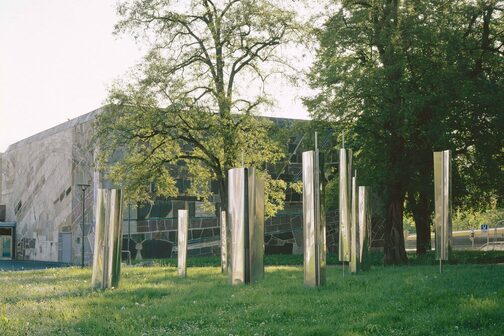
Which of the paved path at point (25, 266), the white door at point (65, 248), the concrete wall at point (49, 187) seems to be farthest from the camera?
the white door at point (65, 248)

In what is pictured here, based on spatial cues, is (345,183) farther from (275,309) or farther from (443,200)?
(275,309)

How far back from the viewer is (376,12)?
2806cm

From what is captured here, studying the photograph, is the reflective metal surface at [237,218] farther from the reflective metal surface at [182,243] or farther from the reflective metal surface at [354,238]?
the reflective metal surface at [182,243]

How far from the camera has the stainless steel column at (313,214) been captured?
1381cm

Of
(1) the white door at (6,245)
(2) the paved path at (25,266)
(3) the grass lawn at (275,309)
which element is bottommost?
(2) the paved path at (25,266)

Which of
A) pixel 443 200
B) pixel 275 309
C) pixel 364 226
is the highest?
pixel 443 200

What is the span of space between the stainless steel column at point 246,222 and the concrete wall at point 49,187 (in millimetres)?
30689

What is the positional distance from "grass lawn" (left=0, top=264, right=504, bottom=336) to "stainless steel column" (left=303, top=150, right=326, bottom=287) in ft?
1.88

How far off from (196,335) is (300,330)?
4.61 ft

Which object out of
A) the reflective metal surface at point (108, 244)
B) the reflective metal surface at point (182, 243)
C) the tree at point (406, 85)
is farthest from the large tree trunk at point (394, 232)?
the reflective metal surface at point (108, 244)

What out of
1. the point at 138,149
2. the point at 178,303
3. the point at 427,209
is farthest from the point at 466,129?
the point at 178,303

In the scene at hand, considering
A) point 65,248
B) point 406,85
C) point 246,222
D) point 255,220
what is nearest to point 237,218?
point 246,222

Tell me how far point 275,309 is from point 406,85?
1671 centimetres

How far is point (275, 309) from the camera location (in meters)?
11.2
